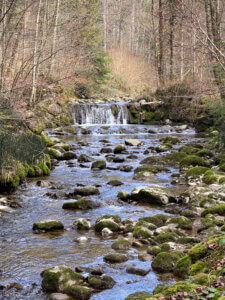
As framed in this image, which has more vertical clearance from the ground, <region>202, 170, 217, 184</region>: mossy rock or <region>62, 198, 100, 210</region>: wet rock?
<region>202, 170, 217, 184</region>: mossy rock

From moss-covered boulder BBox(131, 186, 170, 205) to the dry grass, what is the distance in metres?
23.0

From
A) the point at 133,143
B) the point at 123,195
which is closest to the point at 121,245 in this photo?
the point at 123,195

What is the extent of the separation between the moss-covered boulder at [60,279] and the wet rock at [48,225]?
1848 millimetres

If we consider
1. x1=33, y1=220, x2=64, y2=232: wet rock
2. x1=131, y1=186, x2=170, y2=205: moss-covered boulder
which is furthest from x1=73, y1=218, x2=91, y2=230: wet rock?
x1=131, y1=186, x2=170, y2=205: moss-covered boulder

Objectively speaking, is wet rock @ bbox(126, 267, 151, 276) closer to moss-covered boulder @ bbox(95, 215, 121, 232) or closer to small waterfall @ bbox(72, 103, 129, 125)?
moss-covered boulder @ bbox(95, 215, 121, 232)

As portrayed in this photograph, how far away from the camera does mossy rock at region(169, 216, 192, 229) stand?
6688 mm

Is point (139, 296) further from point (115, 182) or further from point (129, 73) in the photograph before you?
point (129, 73)

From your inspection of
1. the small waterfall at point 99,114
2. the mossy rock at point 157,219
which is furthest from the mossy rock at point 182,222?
the small waterfall at point 99,114

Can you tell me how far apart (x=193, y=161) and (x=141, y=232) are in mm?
6105

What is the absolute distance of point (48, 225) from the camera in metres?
6.56

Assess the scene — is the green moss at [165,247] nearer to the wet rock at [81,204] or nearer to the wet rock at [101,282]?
the wet rock at [101,282]

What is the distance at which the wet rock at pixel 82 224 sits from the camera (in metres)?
6.69

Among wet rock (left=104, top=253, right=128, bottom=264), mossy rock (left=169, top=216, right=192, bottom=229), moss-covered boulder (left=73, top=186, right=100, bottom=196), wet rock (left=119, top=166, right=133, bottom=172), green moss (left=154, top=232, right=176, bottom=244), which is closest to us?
wet rock (left=104, top=253, right=128, bottom=264)

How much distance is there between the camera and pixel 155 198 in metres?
8.26
